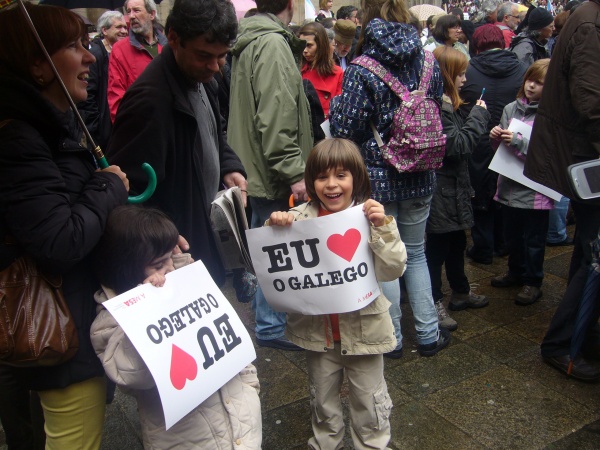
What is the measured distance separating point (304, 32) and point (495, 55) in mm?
1805

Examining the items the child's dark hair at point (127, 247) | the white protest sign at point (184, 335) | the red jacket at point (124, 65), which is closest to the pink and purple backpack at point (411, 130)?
the white protest sign at point (184, 335)

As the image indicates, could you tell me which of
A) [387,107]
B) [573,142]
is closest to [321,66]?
[387,107]

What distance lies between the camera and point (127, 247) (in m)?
2.07

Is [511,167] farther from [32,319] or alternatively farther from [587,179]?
[32,319]

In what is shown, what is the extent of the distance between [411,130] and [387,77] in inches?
12.8

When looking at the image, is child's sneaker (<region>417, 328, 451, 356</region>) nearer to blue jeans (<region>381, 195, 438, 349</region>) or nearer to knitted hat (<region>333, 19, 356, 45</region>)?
blue jeans (<region>381, 195, 438, 349</region>)

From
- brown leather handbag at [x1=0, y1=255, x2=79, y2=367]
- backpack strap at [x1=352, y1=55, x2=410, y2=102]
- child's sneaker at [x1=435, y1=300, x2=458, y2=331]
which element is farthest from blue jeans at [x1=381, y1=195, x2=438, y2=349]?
brown leather handbag at [x1=0, y1=255, x2=79, y2=367]

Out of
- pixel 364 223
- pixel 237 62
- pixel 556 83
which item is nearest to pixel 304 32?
pixel 237 62

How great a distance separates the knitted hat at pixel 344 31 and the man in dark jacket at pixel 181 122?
14.5 ft

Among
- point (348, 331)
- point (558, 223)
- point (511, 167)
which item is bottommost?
point (558, 223)

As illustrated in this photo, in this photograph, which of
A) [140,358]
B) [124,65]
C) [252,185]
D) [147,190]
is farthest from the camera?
[124,65]

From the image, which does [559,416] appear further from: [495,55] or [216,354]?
[495,55]

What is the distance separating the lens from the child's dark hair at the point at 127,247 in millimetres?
2064

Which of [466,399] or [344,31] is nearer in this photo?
[466,399]
